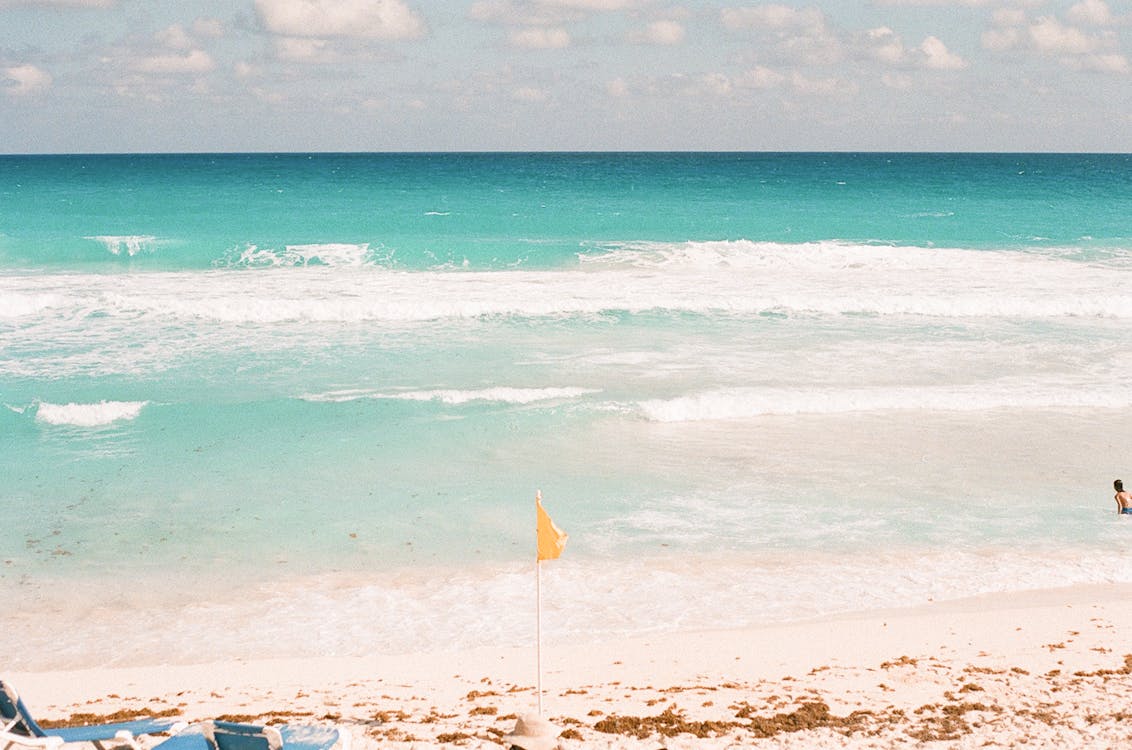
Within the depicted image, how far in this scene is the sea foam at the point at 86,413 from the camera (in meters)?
18.1

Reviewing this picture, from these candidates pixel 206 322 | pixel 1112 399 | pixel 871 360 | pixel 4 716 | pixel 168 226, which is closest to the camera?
pixel 4 716

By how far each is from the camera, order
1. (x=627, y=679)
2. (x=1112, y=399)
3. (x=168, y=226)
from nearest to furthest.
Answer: (x=627, y=679), (x=1112, y=399), (x=168, y=226)

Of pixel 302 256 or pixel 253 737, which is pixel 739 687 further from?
pixel 302 256

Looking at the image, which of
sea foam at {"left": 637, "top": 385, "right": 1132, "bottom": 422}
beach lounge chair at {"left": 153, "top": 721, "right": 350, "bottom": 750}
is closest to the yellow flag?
beach lounge chair at {"left": 153, "top": 721, "right": 350, "bottom": 750}

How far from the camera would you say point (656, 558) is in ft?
41.4

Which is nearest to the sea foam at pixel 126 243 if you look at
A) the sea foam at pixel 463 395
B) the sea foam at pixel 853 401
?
the sea foam at pixel 463 395

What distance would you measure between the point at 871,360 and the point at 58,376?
16746 millimetres

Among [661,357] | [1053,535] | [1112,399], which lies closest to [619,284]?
[661,357]

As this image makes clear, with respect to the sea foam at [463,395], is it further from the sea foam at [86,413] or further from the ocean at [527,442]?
the sea foam at [86,413]

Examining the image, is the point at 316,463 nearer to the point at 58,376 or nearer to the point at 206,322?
the point at 58,376

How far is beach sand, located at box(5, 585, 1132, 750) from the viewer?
A: 25.7 ft

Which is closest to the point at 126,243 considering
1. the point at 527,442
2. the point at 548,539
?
the point at 527,442

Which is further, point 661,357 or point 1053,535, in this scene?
point 661,357

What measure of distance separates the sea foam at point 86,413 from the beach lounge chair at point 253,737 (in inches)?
473
